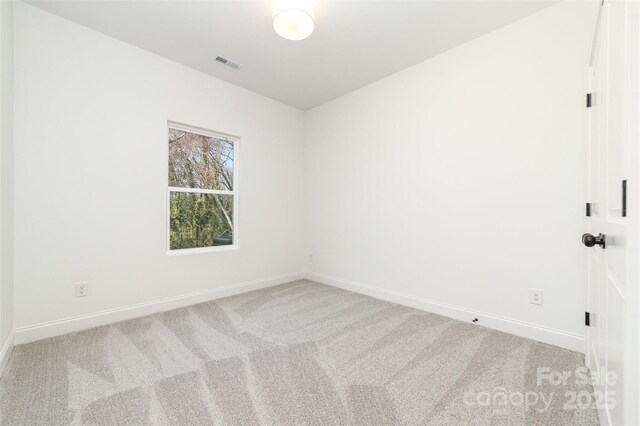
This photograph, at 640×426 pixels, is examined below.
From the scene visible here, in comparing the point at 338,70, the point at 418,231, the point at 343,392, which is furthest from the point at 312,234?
the point at 343,392

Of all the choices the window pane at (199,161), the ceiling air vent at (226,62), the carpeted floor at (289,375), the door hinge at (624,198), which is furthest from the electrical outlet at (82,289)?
the door hinge at (624,198)

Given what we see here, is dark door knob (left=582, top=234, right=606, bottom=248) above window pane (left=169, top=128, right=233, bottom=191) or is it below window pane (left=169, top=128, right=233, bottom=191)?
below

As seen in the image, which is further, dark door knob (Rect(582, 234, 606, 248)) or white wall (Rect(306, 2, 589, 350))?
white wall (Rect(306, 2, 589, 350))

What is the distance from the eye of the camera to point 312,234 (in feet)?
13.8

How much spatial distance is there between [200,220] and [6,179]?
63.8 inches

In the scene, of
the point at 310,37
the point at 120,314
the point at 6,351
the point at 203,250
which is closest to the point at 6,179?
the point at 6,351

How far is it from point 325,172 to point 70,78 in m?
2.91

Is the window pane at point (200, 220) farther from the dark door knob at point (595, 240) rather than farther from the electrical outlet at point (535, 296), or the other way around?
the dark door knob at point (595, 240)

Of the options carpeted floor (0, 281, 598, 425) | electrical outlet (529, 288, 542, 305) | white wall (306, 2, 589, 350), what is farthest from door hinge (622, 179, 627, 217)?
electrical outlet (529, 288, 542, 305)

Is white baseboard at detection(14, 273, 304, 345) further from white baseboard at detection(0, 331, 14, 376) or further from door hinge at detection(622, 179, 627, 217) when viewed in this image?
door hinge at detection(622, 179, 627, 217)

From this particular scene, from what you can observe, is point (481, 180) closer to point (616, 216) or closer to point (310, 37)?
point (616, 216)

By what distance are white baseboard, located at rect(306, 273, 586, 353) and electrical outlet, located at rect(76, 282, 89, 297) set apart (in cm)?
279

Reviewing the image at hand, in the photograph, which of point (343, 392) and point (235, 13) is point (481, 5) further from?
point (343, 392)

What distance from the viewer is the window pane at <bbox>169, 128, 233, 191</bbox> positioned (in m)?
3.09
